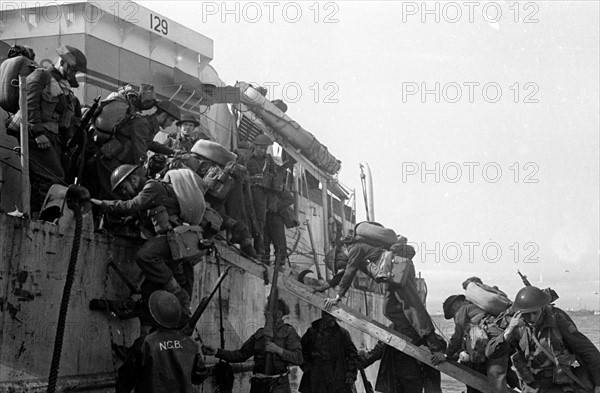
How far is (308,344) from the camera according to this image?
8.17 m

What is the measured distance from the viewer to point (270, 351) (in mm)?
6965

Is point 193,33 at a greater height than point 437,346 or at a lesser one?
greater

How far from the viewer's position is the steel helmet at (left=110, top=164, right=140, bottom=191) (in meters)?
6.40

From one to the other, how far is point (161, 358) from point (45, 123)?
239 centimetres

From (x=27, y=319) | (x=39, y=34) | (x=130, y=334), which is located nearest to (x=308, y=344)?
(x=130, y=334)

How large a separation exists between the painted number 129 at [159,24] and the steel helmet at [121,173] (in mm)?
6699

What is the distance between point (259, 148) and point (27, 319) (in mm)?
4523

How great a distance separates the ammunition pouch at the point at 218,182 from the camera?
780 cm

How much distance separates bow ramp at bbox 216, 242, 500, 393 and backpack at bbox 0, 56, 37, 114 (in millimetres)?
2562

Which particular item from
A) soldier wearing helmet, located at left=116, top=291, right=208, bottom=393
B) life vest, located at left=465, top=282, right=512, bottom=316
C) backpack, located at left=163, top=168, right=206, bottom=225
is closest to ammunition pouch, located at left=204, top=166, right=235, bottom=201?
backpack, located at left=163, top=168, right=206, bottom=225

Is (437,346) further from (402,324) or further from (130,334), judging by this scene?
(130,334)

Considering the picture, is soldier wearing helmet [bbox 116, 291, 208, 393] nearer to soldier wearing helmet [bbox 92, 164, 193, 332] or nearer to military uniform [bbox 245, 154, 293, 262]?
soldier wearing helmet [bbox 92, 164, 193, 332]

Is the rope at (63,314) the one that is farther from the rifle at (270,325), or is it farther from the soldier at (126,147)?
the rifle at (270,325)

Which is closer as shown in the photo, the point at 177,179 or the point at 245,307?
the point at 177,179
